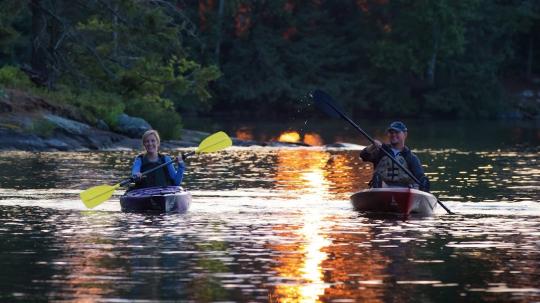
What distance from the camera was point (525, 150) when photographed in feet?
149

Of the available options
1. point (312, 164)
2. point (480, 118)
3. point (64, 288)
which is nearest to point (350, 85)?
point (480, 118)

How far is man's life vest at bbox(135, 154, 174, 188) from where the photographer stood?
22.8 meters

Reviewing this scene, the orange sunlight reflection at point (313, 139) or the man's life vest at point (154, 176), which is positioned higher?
the man's life vest at point (154, 176)

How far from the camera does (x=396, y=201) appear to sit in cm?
2158

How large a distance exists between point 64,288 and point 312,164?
23.6m

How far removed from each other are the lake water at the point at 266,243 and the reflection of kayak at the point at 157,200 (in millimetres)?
234

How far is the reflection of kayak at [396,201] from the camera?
2152 cm

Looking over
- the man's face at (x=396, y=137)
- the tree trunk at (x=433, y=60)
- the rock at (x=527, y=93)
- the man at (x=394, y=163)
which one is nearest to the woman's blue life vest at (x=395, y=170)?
the man at (x=394, y=163)

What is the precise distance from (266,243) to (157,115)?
3084cm

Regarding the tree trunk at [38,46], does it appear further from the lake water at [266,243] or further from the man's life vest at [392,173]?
the man's life vest at [392,173]

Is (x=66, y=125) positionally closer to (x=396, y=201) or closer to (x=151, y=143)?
(x=151, y=143)

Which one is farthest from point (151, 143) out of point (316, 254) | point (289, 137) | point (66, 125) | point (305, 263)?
point (289, 137)

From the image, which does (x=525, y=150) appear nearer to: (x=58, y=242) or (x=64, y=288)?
(x=58, y=242)

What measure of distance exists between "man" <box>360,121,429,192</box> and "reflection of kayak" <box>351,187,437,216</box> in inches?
15.8
